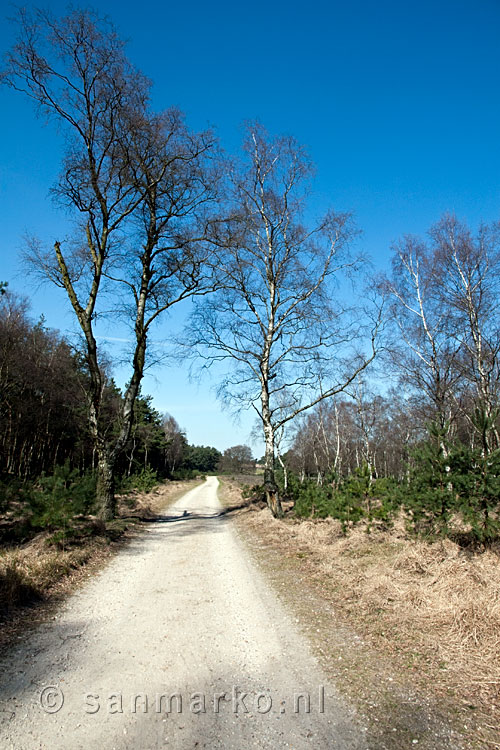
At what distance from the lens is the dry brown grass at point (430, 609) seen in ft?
10.8

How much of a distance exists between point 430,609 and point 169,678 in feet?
10.4

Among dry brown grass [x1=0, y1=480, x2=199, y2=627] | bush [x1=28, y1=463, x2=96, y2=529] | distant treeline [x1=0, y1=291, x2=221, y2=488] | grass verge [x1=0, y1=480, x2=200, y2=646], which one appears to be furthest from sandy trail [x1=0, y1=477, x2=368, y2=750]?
distant treeline [x1=0, y1=291, x2=221, y2=488]

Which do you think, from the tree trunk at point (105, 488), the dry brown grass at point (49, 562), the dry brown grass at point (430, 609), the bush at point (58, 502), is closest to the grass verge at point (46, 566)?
the dry brown grass at point (49, 562)

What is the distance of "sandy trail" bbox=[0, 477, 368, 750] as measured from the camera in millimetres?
2668

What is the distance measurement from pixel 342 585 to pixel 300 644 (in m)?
2.23

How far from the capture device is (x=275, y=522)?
39.3 feet

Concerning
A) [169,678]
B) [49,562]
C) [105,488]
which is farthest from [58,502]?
[169,678]

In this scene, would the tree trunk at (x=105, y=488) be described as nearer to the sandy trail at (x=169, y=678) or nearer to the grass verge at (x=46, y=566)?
the grass verge at (x=46, y=566)

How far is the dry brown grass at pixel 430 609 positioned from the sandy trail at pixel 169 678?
36.7 inches

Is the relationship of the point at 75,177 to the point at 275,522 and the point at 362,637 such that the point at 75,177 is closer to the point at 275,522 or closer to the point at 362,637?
the point at 275,522

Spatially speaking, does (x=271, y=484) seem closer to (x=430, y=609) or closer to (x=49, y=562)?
(x=49, y=562)

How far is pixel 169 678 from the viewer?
339 cm

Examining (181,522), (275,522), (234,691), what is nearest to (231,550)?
(275,522)

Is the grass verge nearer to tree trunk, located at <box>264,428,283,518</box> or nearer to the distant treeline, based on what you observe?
tree trunk, located at <box>264,428,283,518</box>
